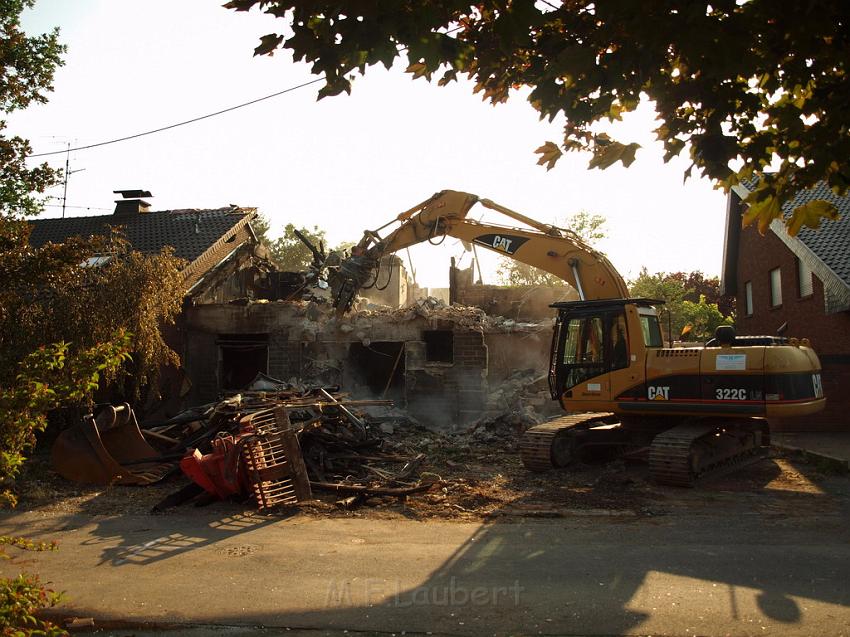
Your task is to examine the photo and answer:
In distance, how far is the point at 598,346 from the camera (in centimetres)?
1030

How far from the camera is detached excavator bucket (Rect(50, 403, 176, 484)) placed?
9805 millimetres

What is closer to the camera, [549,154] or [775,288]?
[549,154]

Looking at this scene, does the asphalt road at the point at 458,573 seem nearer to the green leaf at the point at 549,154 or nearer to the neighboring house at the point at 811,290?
the green leaf at the point at 549,154

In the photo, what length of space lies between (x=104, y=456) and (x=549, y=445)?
6.48m

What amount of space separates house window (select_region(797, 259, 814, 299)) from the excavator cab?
7.36 m

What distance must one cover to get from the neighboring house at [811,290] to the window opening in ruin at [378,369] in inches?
351

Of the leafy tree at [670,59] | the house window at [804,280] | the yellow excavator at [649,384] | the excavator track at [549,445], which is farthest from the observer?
the house window at [804,280]

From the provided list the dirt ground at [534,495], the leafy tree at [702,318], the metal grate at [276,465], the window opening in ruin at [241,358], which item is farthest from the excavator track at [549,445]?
the leafy tree at [702,318]

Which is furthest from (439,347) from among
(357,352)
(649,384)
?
(649,384)

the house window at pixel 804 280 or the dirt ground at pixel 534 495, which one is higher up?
the house window at pixel 804 280

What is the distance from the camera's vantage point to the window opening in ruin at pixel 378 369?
1717 centimetres

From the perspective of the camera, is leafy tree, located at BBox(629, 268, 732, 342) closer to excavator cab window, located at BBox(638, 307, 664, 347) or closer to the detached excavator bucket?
excavator cab window, located at BBox(638, 307, 664, 347)

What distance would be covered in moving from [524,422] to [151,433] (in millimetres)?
7628

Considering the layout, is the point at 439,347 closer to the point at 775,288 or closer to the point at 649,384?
the point at 649,384
